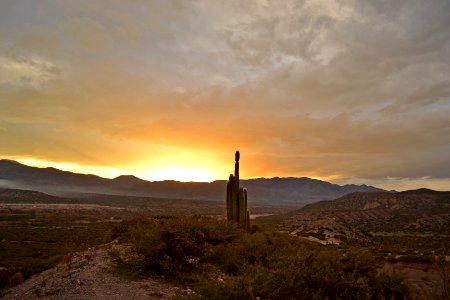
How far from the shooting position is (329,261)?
11.3 metres

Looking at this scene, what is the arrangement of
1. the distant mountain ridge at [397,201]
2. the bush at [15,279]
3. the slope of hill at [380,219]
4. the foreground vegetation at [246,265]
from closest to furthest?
the foreground vegetation at [246,265] < the bush at [15,279] < the slope of hill at [380,219] < the distant mountain ridge at [397,201]

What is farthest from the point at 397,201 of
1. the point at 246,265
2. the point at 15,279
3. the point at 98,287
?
the point at 98,287

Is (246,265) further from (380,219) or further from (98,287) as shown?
(380,219)

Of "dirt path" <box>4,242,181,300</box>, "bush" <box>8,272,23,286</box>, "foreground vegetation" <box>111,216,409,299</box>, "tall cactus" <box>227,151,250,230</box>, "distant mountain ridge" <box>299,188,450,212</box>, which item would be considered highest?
"distant mountain ridge" <box>299,188,450,212</box>

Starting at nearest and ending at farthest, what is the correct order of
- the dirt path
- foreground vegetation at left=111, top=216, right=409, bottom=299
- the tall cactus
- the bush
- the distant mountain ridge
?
1. foreground vegetation at left=111, top=216, right=409, bottom=299
2. the dirt path
3. the bush
4. the tall cactus
5. the distant mountain ridge

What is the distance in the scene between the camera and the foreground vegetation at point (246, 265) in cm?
966

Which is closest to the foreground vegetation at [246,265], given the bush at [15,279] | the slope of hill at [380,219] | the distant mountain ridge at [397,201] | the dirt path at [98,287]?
the dirt path at [98,287]

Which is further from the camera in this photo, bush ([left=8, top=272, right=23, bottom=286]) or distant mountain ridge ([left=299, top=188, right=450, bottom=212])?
distant mountain ridge ([left=299, top=188, right=450, bottom=212])

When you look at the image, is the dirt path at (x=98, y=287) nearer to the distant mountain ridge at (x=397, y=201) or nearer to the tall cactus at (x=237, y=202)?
the tall cactus at (x=237, y=202)

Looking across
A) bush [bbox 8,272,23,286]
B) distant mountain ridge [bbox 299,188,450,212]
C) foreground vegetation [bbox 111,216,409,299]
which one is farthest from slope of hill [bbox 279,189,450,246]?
bush [bbox 8,272,23,286]

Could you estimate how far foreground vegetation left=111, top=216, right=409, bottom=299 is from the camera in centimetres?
966

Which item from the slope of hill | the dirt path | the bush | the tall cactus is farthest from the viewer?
the slope of hill

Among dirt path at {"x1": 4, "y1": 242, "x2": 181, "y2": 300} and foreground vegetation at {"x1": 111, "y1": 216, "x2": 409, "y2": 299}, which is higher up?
foreground vegetation at {"x1": 111, "y1": 216, "x2": 409, "y2": 299}

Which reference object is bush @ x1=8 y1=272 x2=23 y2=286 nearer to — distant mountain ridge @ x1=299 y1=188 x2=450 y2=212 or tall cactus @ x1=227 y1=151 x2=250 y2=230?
tall cactus @ x1=227 y1=151 x2=250 y2=230
